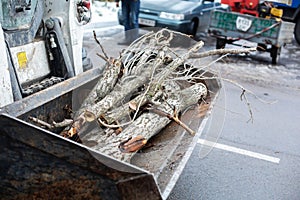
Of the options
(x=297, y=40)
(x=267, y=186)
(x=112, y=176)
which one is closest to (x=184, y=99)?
(x=267, y=186)

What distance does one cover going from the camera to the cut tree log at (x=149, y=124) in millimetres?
2617

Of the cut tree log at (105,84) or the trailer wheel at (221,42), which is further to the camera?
the trailer wheel at (221,42)

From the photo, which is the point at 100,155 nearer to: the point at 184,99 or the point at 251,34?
the point at 184,99

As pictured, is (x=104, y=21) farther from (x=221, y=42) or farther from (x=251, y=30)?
(x=251, y=30)

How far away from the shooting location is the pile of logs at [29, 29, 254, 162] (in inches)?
110

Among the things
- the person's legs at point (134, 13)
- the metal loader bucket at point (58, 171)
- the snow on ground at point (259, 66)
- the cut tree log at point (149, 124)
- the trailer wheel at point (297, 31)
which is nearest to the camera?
the metal loader bucket at point (58, 171)

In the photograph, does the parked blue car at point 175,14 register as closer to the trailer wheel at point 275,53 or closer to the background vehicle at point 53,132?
the trailer wheel at point 275,53

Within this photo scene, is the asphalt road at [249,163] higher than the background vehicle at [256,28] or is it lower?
lower

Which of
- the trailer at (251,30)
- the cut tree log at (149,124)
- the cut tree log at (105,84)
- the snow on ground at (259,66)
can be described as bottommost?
the snow on ground at (259,66)

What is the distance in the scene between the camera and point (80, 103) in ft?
10.6

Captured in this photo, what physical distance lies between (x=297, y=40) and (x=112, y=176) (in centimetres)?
1102

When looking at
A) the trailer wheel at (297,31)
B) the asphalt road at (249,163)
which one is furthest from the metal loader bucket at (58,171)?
the trailer wheel at (297,31)

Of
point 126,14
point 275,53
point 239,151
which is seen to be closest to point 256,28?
point 275,53

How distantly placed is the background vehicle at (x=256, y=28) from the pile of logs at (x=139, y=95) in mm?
5236
